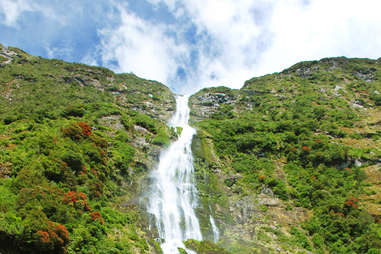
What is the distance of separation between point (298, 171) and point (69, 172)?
26.4 m

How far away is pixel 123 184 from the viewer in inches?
982

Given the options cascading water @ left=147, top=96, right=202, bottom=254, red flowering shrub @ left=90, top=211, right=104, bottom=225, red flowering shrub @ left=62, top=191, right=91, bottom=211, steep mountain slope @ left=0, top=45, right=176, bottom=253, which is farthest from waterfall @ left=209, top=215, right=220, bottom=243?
red flowering shrub @ left=62, top=191, right=91, bottom=211

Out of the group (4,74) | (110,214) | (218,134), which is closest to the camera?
(110,214)

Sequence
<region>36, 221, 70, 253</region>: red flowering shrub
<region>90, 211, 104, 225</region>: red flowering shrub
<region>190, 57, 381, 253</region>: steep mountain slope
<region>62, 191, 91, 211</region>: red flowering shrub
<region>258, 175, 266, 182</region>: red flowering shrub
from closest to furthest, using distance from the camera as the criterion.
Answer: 1. <region>36, 221, 70, 253</region>: red flowering shrub
2. <region>62, 191, 91, 211</region>: red flowering shrub
3. <region>90, 211, 104, 225</region>: red flowering shrub
4. <region>190, 57, 381, 253</region>: steep mountain slope
5. <region>258, 175, 266, 182</region>: red flowering shrub

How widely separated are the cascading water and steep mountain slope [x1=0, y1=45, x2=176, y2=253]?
169 cm

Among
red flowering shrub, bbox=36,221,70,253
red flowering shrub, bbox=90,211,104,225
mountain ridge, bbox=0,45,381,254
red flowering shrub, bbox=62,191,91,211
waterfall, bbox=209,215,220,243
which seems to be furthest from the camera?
waterfall, bbox=209,215,220,243

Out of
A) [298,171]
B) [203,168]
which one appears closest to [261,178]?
[298,171]

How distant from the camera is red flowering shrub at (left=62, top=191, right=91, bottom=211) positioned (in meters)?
15.6

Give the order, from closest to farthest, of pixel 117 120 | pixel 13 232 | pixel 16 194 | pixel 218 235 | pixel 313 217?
pixel 13 232
pixel 16 194
pixel 218 235
pixel 313 217
pixel 117 120

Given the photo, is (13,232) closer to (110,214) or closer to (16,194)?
(16,194)

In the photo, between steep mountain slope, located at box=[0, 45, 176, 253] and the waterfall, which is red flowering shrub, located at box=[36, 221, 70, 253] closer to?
steep mountain slope, located at box=[0, 45, 176, 253]

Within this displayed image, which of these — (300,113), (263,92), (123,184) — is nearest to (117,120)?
(123,184)

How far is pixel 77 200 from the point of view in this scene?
16.4 meters

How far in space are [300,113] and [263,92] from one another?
1834cm
